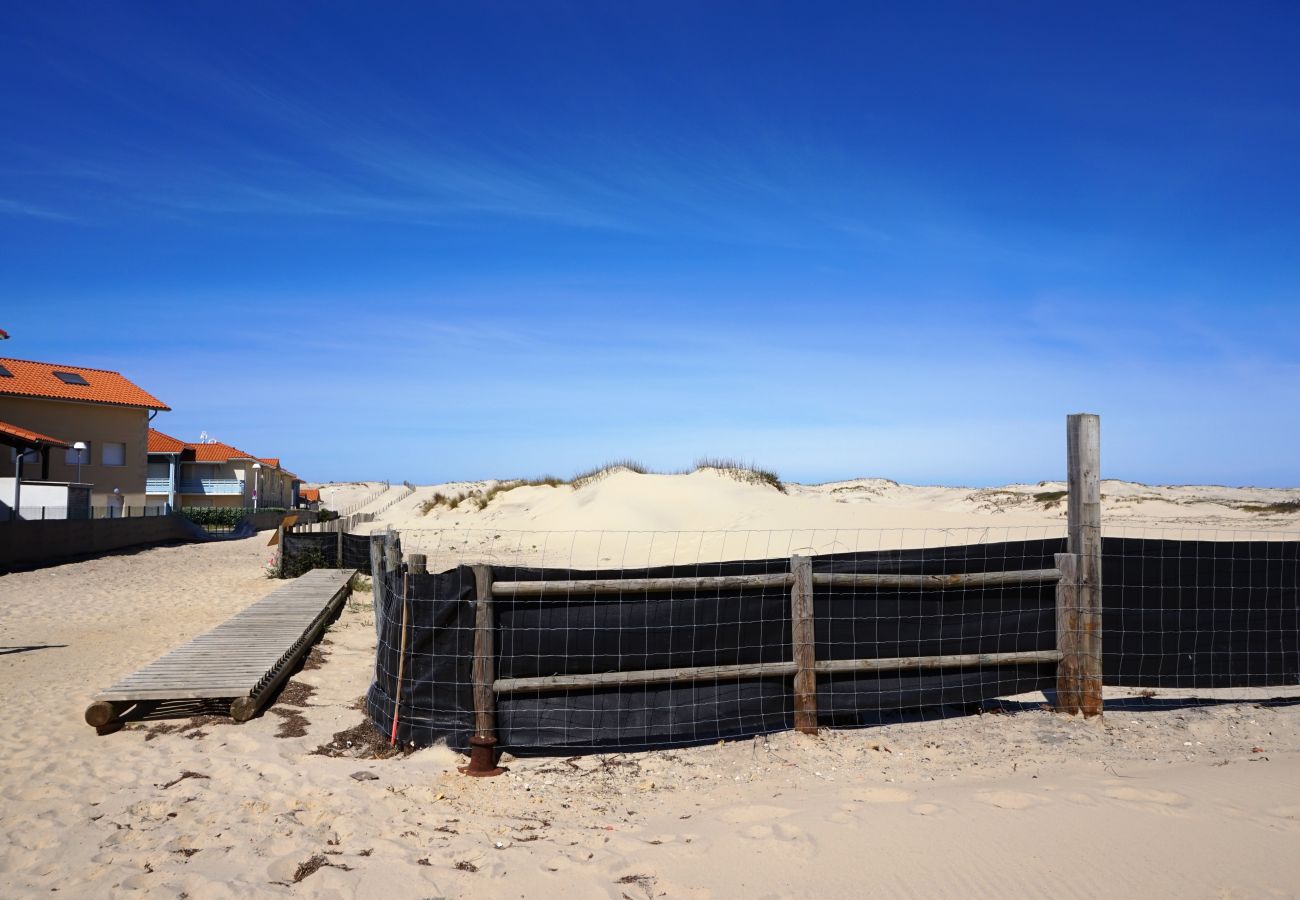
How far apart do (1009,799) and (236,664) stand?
7339mm

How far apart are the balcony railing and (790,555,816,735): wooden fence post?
59.0m

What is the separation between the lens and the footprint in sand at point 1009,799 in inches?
214

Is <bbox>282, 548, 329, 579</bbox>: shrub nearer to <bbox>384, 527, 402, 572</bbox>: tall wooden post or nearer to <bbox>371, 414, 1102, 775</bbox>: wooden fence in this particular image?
<bbox>384, 527, 402, 572</bbox>: tall wooden post

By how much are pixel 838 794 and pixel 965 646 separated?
2327mm

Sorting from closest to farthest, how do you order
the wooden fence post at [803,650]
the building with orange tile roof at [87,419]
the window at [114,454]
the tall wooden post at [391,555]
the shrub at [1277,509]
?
1. the wooden fence post at [803,650]
2. the tall wooden post at [391,555]
3. the shrub at [1277,509]
4. the building with orange tile roof at [87,419]
5. the window at [114,454]

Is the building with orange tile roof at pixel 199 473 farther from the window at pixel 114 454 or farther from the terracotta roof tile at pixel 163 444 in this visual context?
the window at pixel 114 454

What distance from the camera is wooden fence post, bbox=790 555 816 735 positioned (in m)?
7.09

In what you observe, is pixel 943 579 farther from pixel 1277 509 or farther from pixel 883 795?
pixel 1277 509

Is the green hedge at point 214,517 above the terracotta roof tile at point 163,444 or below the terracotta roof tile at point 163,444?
below

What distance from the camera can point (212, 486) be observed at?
5881cm

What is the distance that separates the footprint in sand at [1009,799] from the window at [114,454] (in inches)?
1775

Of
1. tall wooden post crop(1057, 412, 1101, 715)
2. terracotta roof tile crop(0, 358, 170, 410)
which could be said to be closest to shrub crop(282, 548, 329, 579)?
tall wooden post crop(1057, 412, 1101, 715)

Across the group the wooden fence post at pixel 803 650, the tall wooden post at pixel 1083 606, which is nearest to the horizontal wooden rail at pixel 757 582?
the wooden fence post at pixel 803 650

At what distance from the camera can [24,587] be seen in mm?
18891
